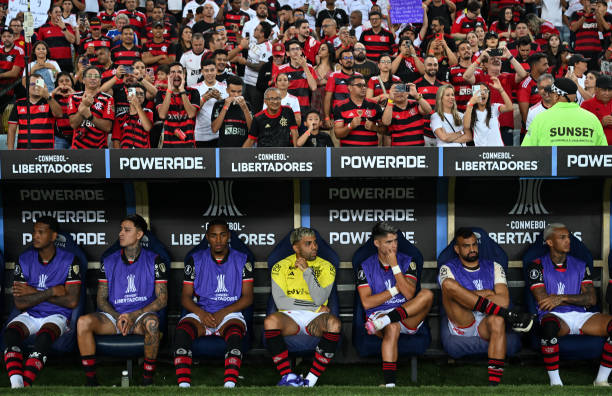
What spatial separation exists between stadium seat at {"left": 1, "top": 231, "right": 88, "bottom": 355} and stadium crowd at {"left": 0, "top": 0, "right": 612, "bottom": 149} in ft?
4.63

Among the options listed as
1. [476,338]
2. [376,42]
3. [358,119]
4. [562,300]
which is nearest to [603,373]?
A: [562,300]

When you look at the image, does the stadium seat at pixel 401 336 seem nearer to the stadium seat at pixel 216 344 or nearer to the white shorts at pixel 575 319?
the stadium seat at pixel 216 344

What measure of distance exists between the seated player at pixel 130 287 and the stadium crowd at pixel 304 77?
141cm

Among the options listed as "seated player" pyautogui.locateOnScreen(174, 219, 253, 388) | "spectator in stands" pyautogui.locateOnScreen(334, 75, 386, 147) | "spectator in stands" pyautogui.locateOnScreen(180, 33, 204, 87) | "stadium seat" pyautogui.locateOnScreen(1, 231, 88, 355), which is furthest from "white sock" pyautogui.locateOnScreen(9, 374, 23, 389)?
"spectator in stands" pyautogui.locateOnScreen(180, 33, 204, 87)

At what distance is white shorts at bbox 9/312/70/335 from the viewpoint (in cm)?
589

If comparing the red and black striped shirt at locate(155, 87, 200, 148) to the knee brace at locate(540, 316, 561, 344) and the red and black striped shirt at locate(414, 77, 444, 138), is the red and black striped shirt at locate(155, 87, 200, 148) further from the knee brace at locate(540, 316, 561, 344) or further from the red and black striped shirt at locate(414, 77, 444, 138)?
the knee brace at locate(540, 316, 561, 344)

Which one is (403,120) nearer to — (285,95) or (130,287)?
(285,95)

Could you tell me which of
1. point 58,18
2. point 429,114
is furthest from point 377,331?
point 58,18

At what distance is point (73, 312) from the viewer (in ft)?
20.1

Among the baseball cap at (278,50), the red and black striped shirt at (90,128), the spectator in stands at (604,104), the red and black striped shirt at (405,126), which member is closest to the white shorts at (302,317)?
the red and black striped shirt at (405,126)

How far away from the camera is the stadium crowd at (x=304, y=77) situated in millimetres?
7008

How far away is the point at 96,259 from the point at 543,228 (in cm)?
414

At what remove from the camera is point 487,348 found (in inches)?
227

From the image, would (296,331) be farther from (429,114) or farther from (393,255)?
(429,114)
